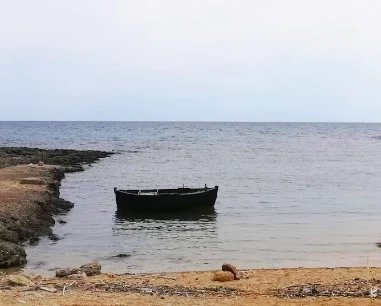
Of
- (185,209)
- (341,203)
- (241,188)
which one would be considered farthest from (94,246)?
(241,188)

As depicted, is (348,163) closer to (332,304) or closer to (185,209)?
(185,209)

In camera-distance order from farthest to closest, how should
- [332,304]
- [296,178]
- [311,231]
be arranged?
1. [296,178]
2. [311,231]
3. [332,304]

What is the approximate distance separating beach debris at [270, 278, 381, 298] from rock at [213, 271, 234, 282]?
4.68ft

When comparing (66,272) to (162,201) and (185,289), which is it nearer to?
(185,289)

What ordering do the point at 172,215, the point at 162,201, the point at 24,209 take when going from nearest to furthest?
1. the point at 24,209
2. the point at 172,215
3. the point at 162,201

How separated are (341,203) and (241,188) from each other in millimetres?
6938

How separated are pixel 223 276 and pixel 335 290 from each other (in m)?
2.38

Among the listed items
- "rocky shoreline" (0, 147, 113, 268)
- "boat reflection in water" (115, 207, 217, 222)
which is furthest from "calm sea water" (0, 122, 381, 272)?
"rocky shoreline" (0, 147, 113, 268)

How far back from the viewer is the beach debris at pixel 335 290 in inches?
381

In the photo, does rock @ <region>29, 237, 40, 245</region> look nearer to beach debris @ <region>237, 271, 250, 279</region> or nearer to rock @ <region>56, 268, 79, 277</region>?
rock @ <region>56, 268, 79, 277</region>

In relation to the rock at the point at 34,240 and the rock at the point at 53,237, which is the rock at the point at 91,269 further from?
the rock at the point at 53,237

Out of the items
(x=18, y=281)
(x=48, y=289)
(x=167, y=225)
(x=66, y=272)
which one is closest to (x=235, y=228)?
(x=167, y=225)

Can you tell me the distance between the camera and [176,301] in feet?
30.2

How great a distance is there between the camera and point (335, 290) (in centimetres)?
1008
